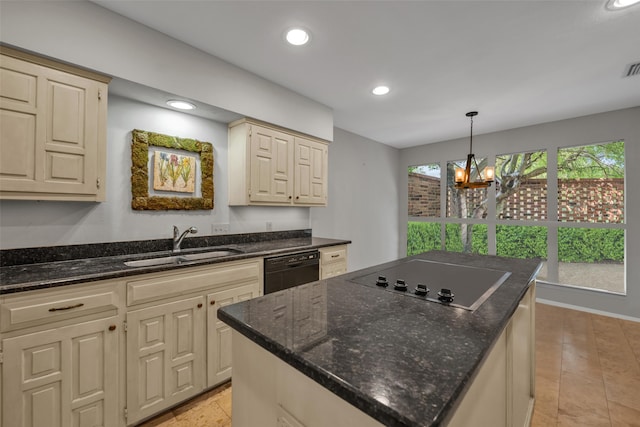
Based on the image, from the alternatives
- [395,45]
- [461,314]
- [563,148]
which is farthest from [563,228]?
[461,314]

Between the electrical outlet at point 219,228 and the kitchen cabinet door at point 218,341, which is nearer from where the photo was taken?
the kitchen cabinet door at point 218,341

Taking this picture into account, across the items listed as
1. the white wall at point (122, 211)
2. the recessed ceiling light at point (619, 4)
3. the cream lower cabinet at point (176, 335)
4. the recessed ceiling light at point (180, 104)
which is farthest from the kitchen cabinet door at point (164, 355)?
the recessed ceiling light at point (619, 4)

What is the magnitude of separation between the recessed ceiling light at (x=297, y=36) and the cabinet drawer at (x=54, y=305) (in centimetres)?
209

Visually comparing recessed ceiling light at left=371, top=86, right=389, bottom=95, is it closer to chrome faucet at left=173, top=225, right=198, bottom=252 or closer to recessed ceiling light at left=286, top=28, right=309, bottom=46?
recessed ceiling light at left=286, top=28, right=309, bottom=46

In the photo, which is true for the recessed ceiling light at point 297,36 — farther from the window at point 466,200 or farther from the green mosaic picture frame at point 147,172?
the window at point 466,200

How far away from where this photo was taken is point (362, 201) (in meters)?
4.80

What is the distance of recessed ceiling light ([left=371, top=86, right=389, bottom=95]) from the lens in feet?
9.61

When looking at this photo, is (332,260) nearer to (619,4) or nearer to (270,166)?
(270,166)

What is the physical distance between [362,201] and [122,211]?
3527mm

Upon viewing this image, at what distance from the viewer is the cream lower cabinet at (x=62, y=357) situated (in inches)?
51.5

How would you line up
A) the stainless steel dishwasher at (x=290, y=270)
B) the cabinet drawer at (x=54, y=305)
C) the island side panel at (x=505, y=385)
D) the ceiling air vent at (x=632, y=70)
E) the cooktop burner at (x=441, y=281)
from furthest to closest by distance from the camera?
the ceiling air vent at (x=632, y=70)
the stainless steel dishwasher at (x=290, y=270)
the cabinet drawer at (x=54, y=305)
the cooktop burner at (x=441, y=281)
the island side panel at (x=505, y=385)

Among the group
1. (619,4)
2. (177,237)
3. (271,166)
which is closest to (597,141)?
(619,4)

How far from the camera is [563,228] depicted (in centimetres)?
396

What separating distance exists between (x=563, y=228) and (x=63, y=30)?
5788 mm
